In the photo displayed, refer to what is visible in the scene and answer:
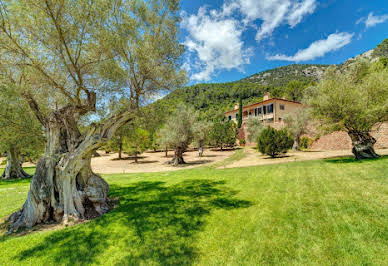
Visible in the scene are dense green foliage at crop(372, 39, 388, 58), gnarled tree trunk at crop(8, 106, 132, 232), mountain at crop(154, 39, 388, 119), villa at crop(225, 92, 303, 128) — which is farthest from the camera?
mountain at crop(154, 39, 388, 119)

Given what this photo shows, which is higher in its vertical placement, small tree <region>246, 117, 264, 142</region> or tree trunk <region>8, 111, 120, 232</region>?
small tree <region>246, 117, 264, 142</region>

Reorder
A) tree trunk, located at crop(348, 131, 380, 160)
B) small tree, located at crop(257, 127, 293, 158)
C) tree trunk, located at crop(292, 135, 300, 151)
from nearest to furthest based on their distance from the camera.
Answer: tree trunk, located at crop(348, 131, 380, 160), small tree, located at crop(257, 127, 293, 158), tree trunk, located at crop(292, 135, 300, 151)

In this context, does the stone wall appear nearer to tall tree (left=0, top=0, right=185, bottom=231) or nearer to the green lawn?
the green lawn

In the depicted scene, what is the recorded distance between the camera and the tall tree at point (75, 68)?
4688mm

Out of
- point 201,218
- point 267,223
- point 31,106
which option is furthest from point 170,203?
point 31,106

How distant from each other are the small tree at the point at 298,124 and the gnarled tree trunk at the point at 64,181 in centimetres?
2215

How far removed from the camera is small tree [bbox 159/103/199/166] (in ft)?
68.8

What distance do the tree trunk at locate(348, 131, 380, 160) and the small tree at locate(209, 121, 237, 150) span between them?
23.5 m

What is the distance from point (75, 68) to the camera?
190 inches

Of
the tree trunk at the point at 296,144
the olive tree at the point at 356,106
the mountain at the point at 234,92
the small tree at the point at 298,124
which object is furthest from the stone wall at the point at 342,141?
the mountain at the point at 234,92

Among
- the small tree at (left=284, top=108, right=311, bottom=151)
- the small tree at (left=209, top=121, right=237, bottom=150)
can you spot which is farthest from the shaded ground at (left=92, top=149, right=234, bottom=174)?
the small tree at (left=284, top=108, right=311, bottom=151)

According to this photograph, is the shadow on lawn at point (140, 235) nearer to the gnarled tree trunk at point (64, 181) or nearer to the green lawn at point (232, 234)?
the green lawn at point (232, 234)

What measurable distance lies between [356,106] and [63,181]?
14.7m

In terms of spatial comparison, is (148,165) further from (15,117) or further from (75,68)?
(75,68)
